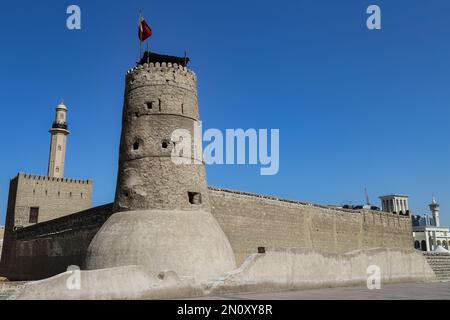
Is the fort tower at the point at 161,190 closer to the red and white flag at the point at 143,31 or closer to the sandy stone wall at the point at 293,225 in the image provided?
the red and white flag at the point at 143,31

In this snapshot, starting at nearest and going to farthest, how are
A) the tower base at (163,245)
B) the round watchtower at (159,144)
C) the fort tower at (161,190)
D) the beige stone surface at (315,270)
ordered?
the tower base at (163,245) < the fort tower at (161,190) < the beige stone surface at (315,270) < the round watchtower at (159,144)

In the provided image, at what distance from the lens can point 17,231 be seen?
30.9 meters

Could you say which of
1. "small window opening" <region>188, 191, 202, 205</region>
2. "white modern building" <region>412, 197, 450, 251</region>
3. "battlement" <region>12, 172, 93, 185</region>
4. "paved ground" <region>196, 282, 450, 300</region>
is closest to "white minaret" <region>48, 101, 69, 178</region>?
"battlement" <region>12, 172, 93, 185</region>

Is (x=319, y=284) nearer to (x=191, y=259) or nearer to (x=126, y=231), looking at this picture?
(x=191, y=259)

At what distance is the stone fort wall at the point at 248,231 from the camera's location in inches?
770

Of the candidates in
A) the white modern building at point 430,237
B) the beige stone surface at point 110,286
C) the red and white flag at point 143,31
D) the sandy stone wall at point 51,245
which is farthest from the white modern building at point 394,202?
the beige stone surface at point 110,286

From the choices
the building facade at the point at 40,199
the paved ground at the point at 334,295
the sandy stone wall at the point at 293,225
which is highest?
the building facade at the point at 40,199

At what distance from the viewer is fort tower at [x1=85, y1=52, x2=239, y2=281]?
12742 millimetres

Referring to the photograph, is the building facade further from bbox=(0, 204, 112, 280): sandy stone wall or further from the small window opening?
the small window opening

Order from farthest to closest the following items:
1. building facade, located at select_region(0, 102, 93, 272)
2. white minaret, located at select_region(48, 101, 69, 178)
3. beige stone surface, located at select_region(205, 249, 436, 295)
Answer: white minaret, located at select_region(48, 101, 69, 178) → building facade, located at select_region(0, 102, 93, 272) → beige stone surface, located at select_region(205, 249, 436, 295)

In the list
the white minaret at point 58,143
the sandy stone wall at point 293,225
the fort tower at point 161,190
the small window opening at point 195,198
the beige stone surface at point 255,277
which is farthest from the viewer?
the white minaret at point 58,143

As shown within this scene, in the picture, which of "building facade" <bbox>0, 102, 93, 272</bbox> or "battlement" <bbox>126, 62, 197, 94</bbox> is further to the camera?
"building facade" <bbox>0, 102, 93, 272</bbox>

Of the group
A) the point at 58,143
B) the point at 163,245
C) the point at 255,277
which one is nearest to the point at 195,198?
the point at 163,245
